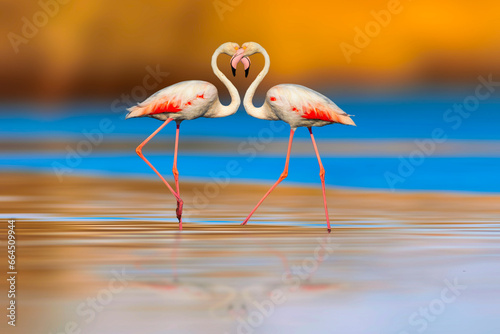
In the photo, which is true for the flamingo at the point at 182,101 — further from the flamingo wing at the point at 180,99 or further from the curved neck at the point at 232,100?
the curved neck at the point at 232,100

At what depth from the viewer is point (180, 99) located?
1256 centimetres

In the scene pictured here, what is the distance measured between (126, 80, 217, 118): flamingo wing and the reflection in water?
1.31 m

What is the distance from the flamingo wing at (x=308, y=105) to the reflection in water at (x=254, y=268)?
1238 mm

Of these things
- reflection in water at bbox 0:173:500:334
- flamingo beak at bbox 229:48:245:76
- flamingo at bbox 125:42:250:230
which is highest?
flamingo beak at bbox 229:48:245:76

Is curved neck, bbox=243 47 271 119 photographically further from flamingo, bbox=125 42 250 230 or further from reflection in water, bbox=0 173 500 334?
reflection in water, bbox=0 173 500 334

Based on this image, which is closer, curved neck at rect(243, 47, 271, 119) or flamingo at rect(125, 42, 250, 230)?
flamingo at rect(125, 42, 250, 230)

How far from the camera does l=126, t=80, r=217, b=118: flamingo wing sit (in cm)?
1258

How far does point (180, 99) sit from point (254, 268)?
4389 millimetres

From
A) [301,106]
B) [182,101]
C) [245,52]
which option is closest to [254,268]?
[301,106]

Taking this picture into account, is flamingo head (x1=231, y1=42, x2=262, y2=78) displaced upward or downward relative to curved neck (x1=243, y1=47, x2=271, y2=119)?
upward

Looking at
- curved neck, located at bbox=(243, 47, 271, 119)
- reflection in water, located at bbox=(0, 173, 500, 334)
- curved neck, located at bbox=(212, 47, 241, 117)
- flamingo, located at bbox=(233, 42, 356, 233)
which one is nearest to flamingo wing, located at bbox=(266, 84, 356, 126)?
flamingo, located at bbox=(233, 42, 356, 233)

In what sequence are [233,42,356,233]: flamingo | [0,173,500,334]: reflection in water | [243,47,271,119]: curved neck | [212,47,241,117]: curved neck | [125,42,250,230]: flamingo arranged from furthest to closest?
[212,47,241,117]: curved neck
[243,47,271,119]: curved neck
[125,42,250,230]: flamingo
[233,42,356,233]: flamingo
[0,173,500,334]: reflection in water

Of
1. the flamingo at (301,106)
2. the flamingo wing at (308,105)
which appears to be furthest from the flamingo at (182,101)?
the flamingo wing at (308,105)

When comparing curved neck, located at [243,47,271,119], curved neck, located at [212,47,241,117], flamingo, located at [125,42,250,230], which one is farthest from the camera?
curved neck, located at [212,47,241,117]
